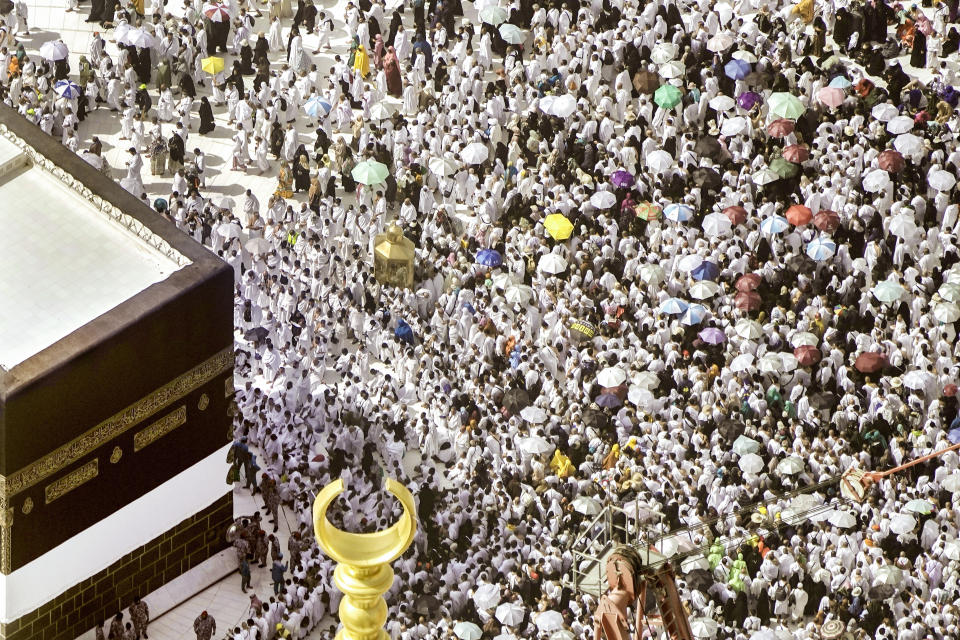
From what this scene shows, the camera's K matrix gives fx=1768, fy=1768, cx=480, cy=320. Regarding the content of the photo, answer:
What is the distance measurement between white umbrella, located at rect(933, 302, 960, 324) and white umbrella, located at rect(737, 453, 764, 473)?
567cm

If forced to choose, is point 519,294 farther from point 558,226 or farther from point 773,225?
point 773,225

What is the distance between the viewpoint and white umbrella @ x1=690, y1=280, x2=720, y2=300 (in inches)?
1342

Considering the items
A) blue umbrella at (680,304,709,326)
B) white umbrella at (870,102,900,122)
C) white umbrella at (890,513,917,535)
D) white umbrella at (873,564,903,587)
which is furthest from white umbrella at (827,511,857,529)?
white umbrella at (870,102,900,122)

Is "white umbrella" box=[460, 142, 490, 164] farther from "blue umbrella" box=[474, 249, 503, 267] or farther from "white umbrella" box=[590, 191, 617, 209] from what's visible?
"blue umbrella" box=[474, 249, 503, 267]

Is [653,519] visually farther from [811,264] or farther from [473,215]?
[473,215]

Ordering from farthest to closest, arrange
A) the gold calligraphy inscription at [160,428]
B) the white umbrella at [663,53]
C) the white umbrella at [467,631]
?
the white umbrella at [663,53] < the gold calligraphy inscription at [160,428] < the white umbrella at [467,631]

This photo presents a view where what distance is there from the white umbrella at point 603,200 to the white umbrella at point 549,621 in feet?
37.5

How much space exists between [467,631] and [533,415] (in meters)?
5.19

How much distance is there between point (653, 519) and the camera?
29.2m

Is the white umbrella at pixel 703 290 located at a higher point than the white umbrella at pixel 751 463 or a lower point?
higher

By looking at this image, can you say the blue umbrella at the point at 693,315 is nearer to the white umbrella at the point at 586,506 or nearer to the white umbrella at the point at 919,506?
the white umbrella at the point at 586,506

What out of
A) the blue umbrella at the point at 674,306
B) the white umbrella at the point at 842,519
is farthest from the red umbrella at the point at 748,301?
the white umbrella at the point at 842,519

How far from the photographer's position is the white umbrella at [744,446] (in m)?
30.4

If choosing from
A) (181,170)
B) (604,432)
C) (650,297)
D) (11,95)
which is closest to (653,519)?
(604,432)
